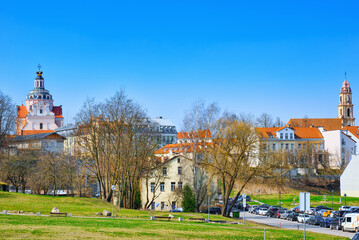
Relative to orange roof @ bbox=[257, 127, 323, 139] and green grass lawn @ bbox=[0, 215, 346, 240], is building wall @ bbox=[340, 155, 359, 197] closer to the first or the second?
orange roof @ bbox=[257, 127, 323, 139]

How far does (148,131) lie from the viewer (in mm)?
63781

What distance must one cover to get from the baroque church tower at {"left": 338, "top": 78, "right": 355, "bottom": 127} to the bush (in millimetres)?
133402

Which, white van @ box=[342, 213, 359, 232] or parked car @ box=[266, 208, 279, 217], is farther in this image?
parked car @ box=[266, 208, 279, 217]

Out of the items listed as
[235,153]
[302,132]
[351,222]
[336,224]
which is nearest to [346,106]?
[302,132]

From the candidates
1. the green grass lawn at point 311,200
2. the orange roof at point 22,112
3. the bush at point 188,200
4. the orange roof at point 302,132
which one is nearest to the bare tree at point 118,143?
the bush at point 188,200

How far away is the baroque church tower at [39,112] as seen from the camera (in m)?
185

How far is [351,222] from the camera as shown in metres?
46.2

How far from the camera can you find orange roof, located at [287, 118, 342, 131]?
6235 inches

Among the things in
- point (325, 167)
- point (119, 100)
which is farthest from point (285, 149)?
point (119, 100)

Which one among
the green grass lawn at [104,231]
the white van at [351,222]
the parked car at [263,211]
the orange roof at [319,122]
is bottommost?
the parked car at [263,211]

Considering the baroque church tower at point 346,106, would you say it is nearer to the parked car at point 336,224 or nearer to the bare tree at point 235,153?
the bare tree at point 235,153

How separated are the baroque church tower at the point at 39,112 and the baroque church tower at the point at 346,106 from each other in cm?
10482

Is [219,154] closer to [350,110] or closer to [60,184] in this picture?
[60,184]

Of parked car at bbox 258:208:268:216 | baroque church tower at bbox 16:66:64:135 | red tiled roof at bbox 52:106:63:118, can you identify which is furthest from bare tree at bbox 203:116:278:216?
red tiled roof at bbox 52:106:63:118
